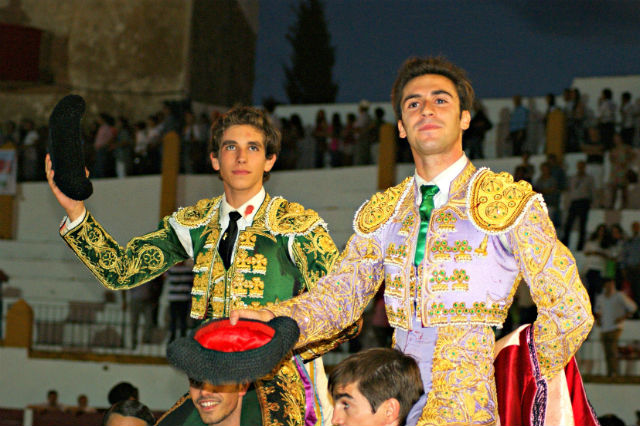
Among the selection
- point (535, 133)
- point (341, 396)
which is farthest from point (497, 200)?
point (535, 133)

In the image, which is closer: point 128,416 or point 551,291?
point 551,291

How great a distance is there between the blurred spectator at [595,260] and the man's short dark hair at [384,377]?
25.8 feet

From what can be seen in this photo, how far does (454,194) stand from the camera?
9.61 ft

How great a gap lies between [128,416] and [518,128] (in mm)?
10777

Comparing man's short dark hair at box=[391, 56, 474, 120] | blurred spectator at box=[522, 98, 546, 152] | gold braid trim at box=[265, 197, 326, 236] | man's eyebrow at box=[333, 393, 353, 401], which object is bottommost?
man's eyebrow at box=[333, 393, 353, 401]

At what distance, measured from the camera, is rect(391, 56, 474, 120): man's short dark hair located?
2984mm

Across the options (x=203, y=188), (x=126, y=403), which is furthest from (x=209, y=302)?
(x=203, y=188)

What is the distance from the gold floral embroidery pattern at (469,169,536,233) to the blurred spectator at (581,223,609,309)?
7.67m

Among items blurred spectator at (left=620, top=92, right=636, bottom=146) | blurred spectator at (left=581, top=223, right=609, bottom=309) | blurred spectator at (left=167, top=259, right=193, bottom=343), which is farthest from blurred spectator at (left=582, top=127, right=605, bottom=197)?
blurred spectator at (left=167, top=259, right=193, bottom=343)

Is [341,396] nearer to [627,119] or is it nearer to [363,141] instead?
[627,119]

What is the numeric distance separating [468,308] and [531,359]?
0.83 feet

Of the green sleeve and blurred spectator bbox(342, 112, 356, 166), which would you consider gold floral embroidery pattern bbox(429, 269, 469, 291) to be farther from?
blurred spectator bbox(342, 112, 356, 166)

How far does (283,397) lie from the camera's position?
3.54 meters

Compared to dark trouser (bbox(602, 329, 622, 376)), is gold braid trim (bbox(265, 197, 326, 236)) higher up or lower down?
higher up
